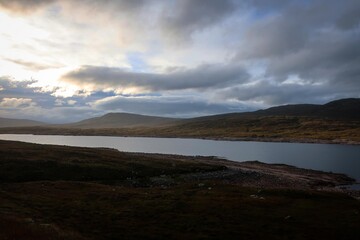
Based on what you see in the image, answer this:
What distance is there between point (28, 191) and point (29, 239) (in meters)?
28.5

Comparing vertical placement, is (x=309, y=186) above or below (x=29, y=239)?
below

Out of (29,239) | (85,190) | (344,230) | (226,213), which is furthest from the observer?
(85,190)

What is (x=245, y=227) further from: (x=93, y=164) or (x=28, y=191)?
(x=93, y=164)

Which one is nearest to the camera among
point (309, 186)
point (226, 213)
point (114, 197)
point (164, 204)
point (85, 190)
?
point (226, 213)

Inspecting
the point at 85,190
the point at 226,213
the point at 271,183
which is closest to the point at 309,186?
the point at 271,183

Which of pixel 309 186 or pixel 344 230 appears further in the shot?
pixel 309 186

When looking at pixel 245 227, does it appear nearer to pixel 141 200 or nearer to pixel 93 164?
pixel 141 200

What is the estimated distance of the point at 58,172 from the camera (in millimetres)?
70188

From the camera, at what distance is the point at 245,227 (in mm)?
34688

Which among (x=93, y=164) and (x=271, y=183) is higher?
(x=93, y=164)

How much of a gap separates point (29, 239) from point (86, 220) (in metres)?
11.5

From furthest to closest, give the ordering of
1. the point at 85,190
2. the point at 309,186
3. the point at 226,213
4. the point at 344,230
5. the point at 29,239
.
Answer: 1. the point at 309,186
2. the point at 85,190
3. the point at 226,213
4. the point at 344,230
5. the point at 29,239

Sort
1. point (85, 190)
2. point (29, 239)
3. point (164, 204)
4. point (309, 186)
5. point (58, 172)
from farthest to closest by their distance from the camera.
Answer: point (309, 186), point (58, 172), point (85, 190), point (164, 204), point (29, 239)

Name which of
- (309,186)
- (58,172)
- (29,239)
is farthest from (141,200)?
(309,186)
